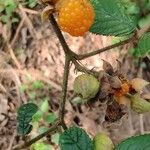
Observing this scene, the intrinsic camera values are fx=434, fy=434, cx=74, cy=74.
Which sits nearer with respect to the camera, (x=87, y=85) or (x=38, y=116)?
(x=87, y=85)

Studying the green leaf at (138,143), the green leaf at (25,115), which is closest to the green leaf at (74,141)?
the green leaf at (138,143)

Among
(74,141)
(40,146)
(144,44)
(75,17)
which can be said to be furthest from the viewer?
(40,146)

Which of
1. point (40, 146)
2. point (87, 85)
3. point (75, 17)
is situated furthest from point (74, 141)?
point (40, 146)

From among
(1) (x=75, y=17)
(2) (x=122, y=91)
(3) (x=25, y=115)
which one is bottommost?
(3) (x=25, y=115)

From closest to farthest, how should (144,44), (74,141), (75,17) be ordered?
1. (75,17)
2. (74,141)
3. (144,44)

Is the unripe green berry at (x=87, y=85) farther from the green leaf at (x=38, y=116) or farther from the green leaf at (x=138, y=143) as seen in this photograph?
the green leaf at (x=38, y=116)

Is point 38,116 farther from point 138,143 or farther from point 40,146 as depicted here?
point 138,143

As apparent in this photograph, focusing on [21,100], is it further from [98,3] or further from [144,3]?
[98,3]

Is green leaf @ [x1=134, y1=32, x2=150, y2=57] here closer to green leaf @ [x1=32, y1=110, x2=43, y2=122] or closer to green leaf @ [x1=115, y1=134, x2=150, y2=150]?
green leaf @ [x1=115, y1=134, x2=150, y2=150]
